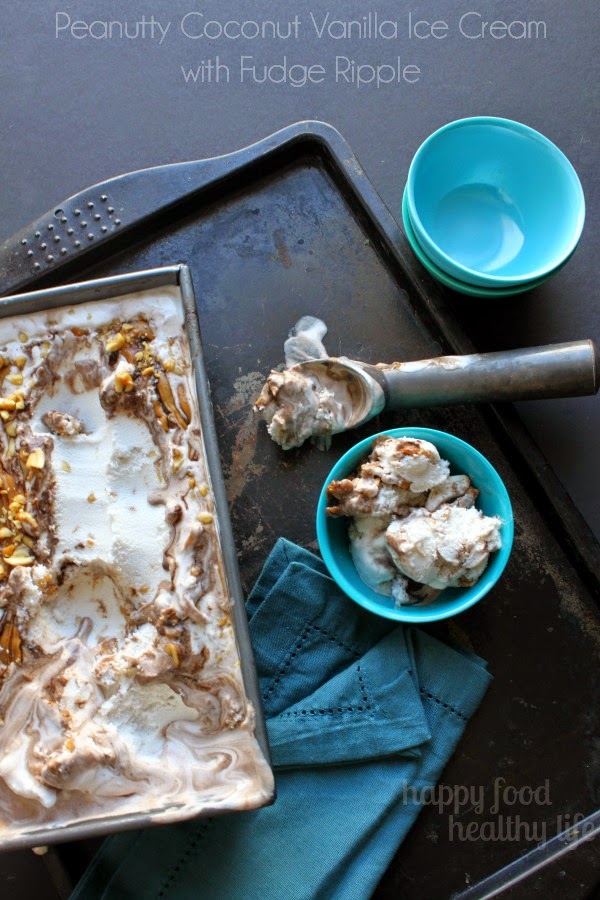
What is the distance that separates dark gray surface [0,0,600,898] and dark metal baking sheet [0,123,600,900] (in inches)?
5.5

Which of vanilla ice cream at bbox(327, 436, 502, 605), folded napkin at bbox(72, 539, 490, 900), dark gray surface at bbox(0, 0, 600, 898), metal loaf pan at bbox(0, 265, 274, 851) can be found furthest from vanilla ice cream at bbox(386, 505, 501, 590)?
dark gray surface at bbox(0, 0, 600, 898)

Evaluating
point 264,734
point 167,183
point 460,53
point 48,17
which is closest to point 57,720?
point 264,734

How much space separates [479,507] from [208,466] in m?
0.48

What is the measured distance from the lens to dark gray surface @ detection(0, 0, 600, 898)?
157 centimetres

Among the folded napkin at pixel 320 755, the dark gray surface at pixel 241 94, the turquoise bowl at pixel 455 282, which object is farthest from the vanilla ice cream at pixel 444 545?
the dark gray surface at pixel 241 94

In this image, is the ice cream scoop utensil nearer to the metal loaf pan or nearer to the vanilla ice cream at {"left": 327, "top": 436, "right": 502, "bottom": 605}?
the vanilla ice cream at {"left": 327, "top": 436, "right": 502, "bottom": 605}

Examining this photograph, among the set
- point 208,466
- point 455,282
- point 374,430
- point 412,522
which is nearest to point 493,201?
point 455,282

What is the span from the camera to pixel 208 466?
1278mm

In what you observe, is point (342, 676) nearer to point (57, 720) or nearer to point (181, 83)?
point (57, 720)

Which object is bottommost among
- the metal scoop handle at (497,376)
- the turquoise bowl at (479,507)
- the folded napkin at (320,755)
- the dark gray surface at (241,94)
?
the folded napkin at (320,755)

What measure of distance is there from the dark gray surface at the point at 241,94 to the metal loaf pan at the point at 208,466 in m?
0.35

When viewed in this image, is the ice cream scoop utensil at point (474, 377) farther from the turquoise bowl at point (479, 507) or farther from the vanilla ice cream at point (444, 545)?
the vanilla ice cream at point (444, 545)

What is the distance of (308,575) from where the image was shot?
4.54 feet

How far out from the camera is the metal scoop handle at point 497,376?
1.35 meters
